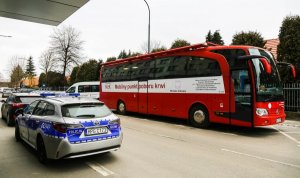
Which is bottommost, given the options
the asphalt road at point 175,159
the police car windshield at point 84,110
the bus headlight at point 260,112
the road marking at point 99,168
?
the asphalt road at point 175,159

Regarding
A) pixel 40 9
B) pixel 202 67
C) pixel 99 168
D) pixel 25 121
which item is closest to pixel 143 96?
pixel 202 67

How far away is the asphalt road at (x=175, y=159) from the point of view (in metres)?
5.42

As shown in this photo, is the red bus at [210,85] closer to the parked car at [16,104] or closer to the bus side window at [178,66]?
the bus side window at [178,66]

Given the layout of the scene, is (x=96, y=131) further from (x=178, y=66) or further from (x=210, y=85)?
(x=178, y=66)

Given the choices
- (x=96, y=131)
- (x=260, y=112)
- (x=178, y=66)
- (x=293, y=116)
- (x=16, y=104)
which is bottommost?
(x=293, y=116)

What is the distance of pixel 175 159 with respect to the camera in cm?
644

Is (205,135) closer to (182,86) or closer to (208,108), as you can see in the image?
(208,108)

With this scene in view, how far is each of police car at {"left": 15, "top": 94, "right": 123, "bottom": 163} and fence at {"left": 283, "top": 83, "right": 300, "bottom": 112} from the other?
42.0ft

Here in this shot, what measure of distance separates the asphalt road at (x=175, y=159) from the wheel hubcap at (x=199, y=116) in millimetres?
1672

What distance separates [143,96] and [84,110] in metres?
9.07

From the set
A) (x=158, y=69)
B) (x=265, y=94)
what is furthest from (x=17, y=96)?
(x=265, y=94)

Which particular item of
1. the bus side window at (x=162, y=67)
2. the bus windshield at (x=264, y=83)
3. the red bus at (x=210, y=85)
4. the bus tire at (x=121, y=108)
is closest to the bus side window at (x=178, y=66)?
the red bus at (x=210, y=85)

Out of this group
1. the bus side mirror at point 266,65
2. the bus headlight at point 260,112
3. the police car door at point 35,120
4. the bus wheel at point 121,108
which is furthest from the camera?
the bus wheel at point 121,108

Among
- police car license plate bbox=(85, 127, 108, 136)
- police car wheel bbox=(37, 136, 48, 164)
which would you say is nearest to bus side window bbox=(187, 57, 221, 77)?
police car license plate bbox=(85, 127, 108, 136)
